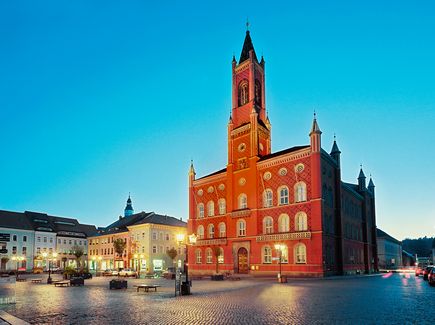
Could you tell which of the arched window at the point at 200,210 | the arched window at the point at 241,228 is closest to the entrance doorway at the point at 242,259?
the arched window at the point at 241,228

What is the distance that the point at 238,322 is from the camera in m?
12.6

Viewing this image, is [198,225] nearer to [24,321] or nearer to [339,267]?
[339,267]

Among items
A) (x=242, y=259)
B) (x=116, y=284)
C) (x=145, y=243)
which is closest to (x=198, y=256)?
(x=242, y=259)

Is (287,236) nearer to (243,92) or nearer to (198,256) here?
(198,256)

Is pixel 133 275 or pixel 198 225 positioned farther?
pixel 198 225

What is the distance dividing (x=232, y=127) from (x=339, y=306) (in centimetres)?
4019

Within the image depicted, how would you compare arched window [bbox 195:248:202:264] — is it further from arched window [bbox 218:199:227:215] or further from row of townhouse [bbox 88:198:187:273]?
row of townhouse [bbox 88:198:187:273]

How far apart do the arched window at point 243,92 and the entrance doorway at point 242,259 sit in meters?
21.2

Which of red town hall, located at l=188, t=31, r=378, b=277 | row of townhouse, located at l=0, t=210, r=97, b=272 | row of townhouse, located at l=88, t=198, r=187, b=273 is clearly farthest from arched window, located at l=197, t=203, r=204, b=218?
row of townhouse, located at l=0, t=210, r=97, b=272

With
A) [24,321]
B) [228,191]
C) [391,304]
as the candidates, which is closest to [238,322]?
[24,321]

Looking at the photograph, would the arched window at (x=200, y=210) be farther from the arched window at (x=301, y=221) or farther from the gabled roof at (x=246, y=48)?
the gabled roof at (x=246, y=48)

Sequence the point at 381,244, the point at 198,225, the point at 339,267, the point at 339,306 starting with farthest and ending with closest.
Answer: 1. the point at 381,244
2. the point at 198,225
3. the point at 339,267
4. the point at 339,306

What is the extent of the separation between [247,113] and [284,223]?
17.5m

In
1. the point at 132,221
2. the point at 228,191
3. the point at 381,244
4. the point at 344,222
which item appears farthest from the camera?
the point at 381,244
